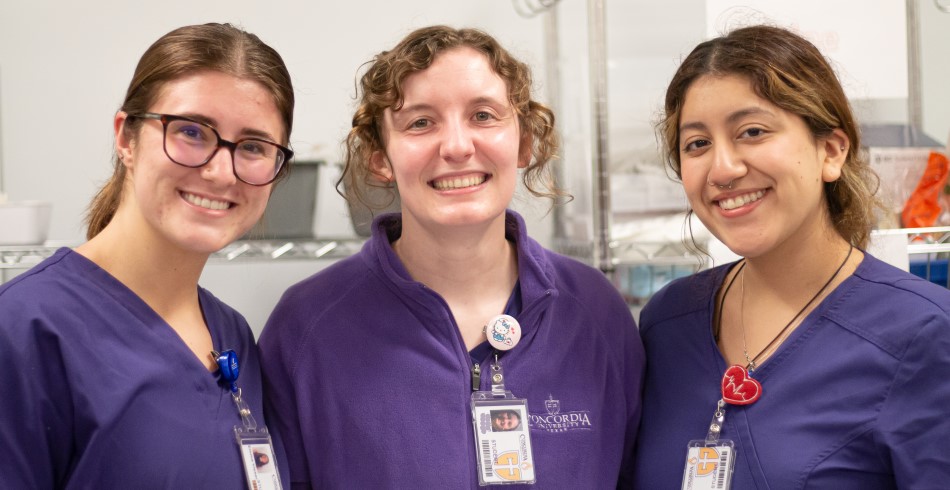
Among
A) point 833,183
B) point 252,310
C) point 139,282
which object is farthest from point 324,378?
point 252,310

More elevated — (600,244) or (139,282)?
(139,282)

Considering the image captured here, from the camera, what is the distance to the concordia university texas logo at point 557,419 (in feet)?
5.35

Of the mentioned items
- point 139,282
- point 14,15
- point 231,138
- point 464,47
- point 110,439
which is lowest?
point 110,439

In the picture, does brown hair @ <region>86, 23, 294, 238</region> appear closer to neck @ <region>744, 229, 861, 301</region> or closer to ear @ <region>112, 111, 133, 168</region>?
ear @ <region>112, 111, 133, 168</region>

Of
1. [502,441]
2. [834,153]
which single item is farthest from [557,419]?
[834,153]

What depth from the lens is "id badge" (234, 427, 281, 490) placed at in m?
Answer: 1.46

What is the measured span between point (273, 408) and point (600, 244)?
114 centimetres

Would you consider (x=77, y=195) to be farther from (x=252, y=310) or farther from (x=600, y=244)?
(x=600, y=244)

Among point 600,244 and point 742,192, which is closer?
point 742,192

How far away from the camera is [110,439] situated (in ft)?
4.19

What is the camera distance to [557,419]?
5.40ft

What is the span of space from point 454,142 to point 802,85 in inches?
24.2

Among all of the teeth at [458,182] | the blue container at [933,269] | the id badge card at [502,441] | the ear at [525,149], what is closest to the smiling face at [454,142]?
the teeth at [458,182]

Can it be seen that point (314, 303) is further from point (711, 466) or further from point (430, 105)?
point (711, 466)
